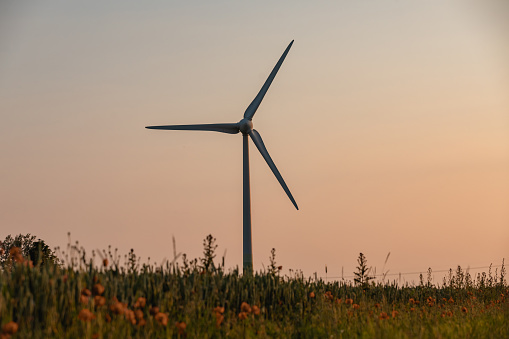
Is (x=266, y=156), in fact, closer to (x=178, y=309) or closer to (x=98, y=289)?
(x=178, y=309)

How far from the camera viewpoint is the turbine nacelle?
96.2ft

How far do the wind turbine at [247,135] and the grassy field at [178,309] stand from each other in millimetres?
8912

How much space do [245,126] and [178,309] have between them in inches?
706

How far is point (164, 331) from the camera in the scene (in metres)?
10.5

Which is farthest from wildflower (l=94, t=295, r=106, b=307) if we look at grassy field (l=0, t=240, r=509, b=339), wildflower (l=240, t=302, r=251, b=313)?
wildflower (l=240, t=302, r=251, b=313)

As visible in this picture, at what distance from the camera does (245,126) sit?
29312 mm

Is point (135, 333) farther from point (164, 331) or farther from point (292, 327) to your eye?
point (292, 327)

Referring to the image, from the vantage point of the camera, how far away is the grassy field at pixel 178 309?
32.1 ft

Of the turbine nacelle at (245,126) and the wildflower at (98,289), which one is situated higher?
the turbine nacelle at (245,126)

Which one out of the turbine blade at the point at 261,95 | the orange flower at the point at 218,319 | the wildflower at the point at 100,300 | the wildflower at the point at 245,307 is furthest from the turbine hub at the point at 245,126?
the wildflower at the point at 100,300

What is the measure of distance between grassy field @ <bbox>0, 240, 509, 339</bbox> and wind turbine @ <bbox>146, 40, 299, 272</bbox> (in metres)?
8.91

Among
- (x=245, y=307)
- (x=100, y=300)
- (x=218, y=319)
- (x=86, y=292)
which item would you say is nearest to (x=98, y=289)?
(x=86, y=292)

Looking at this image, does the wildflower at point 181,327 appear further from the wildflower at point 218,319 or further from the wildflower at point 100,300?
the wildflower at point 100,300

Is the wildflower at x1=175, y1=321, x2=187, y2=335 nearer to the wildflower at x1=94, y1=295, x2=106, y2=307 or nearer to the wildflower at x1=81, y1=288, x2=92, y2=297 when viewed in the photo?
the wildflower at x1=94, y1=295, x2=106, y2=307
